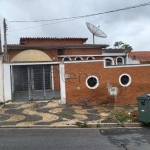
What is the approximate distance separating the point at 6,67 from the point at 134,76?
8.59 meters

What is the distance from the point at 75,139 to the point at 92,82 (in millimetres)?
7701

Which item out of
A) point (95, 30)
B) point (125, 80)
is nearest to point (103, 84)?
point (125, 80)

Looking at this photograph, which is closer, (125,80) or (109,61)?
(125,80)

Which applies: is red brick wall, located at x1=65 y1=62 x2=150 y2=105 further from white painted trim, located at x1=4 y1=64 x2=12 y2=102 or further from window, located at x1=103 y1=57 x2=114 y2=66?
window, located at x1=103 y1=57 x2=114 y2=66

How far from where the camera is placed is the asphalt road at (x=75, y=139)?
5.68m

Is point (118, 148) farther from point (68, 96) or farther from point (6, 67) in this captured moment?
point (6, 67)

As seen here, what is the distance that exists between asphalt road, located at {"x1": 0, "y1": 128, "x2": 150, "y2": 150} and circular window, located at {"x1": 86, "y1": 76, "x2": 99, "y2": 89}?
5.97 metres

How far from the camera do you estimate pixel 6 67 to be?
43.7 ft

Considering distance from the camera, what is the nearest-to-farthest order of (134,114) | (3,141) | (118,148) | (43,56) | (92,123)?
(118,148), (3,141), (92,123), (134,114), (43,56)

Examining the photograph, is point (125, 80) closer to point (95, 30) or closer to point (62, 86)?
point (62, 86)

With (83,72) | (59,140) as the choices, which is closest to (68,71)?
(83,72)

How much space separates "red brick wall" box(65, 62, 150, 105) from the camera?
13617 mm

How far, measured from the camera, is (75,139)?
6469mm

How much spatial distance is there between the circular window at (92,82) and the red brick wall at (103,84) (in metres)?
0.21
